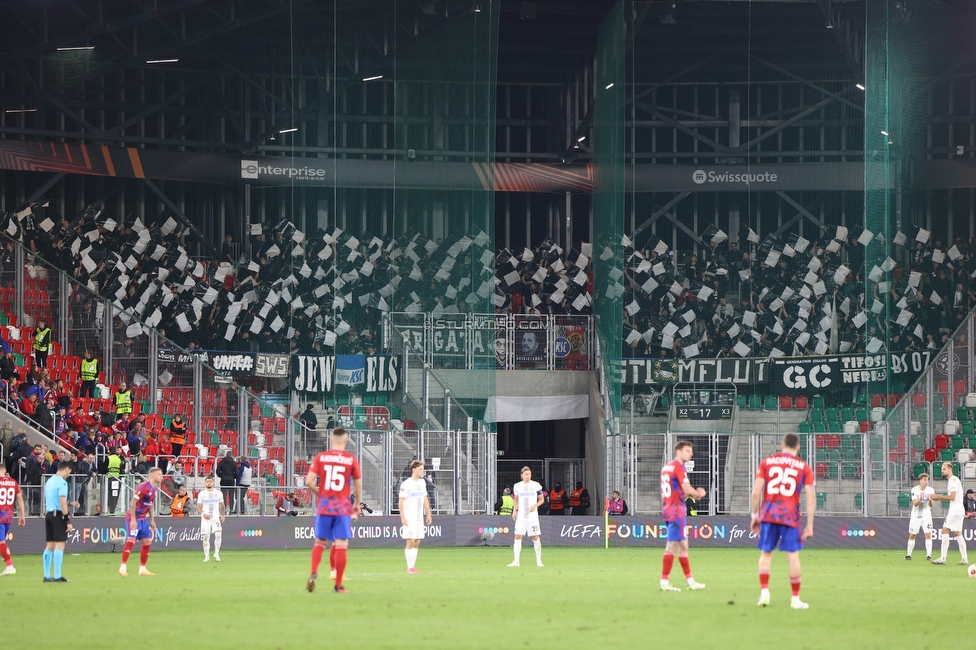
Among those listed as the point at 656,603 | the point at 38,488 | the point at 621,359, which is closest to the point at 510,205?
the point at 621,359

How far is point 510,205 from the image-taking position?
5359 cm

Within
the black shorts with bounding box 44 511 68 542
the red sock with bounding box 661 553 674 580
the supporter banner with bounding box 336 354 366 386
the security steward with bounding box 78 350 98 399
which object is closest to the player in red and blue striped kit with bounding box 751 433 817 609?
the red sock with bounding box 661 553 674 580

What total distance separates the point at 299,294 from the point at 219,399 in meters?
3.53

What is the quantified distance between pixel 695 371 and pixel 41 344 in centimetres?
1780

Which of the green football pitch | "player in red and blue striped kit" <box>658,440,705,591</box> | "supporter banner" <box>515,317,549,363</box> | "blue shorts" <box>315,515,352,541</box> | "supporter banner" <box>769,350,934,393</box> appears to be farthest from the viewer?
"supporter banner" <box>515,317,549,363</box>

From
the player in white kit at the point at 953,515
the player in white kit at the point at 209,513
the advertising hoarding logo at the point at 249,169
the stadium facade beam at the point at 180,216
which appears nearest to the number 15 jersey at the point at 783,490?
the player in white kit at the point at 953,515

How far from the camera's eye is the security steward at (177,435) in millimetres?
37469

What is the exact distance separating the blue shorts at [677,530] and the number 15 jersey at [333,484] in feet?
13.6

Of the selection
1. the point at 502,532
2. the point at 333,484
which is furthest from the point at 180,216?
the point at 333,484

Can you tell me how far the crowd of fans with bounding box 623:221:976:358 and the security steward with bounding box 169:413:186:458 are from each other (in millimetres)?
12434

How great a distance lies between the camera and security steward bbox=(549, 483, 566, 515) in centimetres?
4522

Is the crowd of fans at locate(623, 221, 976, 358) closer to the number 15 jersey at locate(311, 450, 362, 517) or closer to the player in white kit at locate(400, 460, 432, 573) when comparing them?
the player in white kit at locate(400, 460, 432, 573)

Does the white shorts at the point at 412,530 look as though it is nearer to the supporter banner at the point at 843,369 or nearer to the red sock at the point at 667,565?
the red sock at the point at 667,565

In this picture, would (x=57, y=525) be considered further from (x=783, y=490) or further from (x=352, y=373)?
(x=352, y=373)
